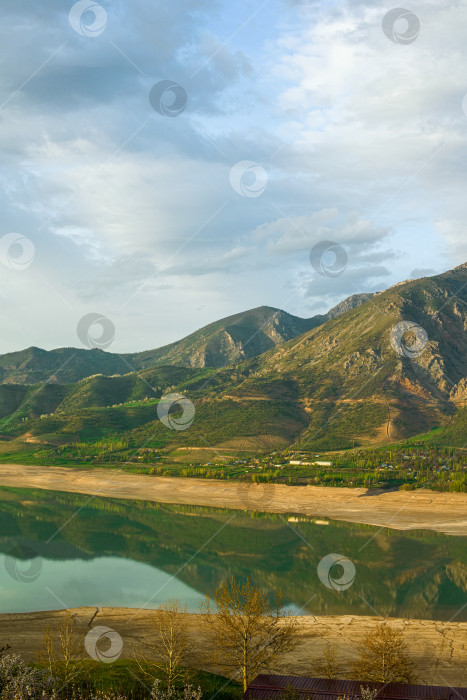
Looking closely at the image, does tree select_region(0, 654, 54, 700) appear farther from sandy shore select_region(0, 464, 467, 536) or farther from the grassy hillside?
the grassy hillside

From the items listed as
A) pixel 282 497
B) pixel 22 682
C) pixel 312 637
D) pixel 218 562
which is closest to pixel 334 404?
pixel 282 497

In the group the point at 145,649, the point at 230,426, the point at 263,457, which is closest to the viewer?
the point at 145,649

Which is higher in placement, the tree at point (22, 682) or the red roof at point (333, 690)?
the tree at point (22, 682)

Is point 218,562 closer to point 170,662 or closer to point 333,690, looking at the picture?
point 170,662

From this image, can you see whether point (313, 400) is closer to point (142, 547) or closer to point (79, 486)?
point (79, 486)

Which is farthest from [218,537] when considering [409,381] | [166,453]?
[409,381]

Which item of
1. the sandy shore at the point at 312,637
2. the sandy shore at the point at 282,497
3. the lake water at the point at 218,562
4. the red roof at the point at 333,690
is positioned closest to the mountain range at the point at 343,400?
the sandy shore at the point at 282,497

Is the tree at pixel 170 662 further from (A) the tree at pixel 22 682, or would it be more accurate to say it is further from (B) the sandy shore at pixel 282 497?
(B) the sandy shore at pixel 282 497
